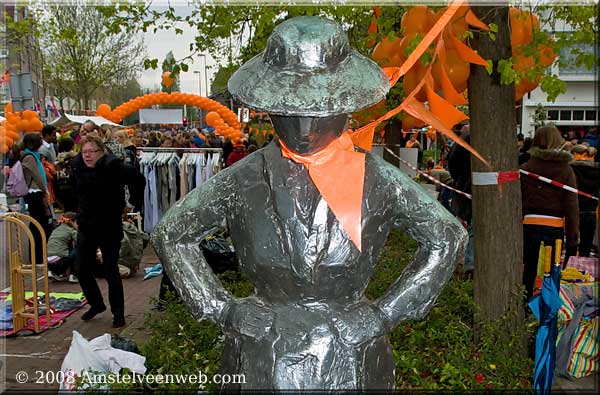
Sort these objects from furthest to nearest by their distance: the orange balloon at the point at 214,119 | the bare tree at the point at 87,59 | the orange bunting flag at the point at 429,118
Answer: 1. the bare tree at the point at 87,59
2. the orange balloon at the point at 214,119
3. the orange bunting flag at the point at 429,118

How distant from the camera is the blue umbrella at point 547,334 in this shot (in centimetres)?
397

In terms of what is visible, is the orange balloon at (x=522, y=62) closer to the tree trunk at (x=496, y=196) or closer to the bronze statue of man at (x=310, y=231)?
the tree trunk at (x=496, y=196)

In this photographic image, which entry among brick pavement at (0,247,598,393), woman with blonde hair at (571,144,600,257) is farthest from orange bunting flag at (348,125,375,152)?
woman with blonde hair at (571,144,600,257)

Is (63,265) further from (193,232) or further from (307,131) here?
(307,131)

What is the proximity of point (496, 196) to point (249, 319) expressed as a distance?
2865 millimetres

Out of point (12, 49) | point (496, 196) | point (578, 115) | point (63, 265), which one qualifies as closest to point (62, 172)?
point (63, 265)

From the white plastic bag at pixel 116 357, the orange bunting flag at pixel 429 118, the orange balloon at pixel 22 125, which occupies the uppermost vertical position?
the orange balloon at pixel 22 125

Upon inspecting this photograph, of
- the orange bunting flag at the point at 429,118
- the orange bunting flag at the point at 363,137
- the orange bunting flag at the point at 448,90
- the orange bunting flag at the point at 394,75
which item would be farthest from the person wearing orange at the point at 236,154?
the orange bunting flag at the point at 363,137

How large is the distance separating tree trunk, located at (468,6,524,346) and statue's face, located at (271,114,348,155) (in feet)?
8.44

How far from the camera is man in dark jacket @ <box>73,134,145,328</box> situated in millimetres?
5383

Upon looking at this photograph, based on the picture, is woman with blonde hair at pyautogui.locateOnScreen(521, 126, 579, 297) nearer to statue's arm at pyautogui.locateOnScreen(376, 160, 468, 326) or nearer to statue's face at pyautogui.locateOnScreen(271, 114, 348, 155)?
statue's arm at pyautogui.locateOnScreen(376, 160, 468, 326)

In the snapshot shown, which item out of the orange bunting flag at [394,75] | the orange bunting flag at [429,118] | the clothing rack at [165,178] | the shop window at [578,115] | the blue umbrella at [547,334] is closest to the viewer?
the orange bunting flag at [394,75]

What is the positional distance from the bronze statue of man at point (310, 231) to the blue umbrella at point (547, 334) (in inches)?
87.0

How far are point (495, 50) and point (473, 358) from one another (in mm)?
2209
